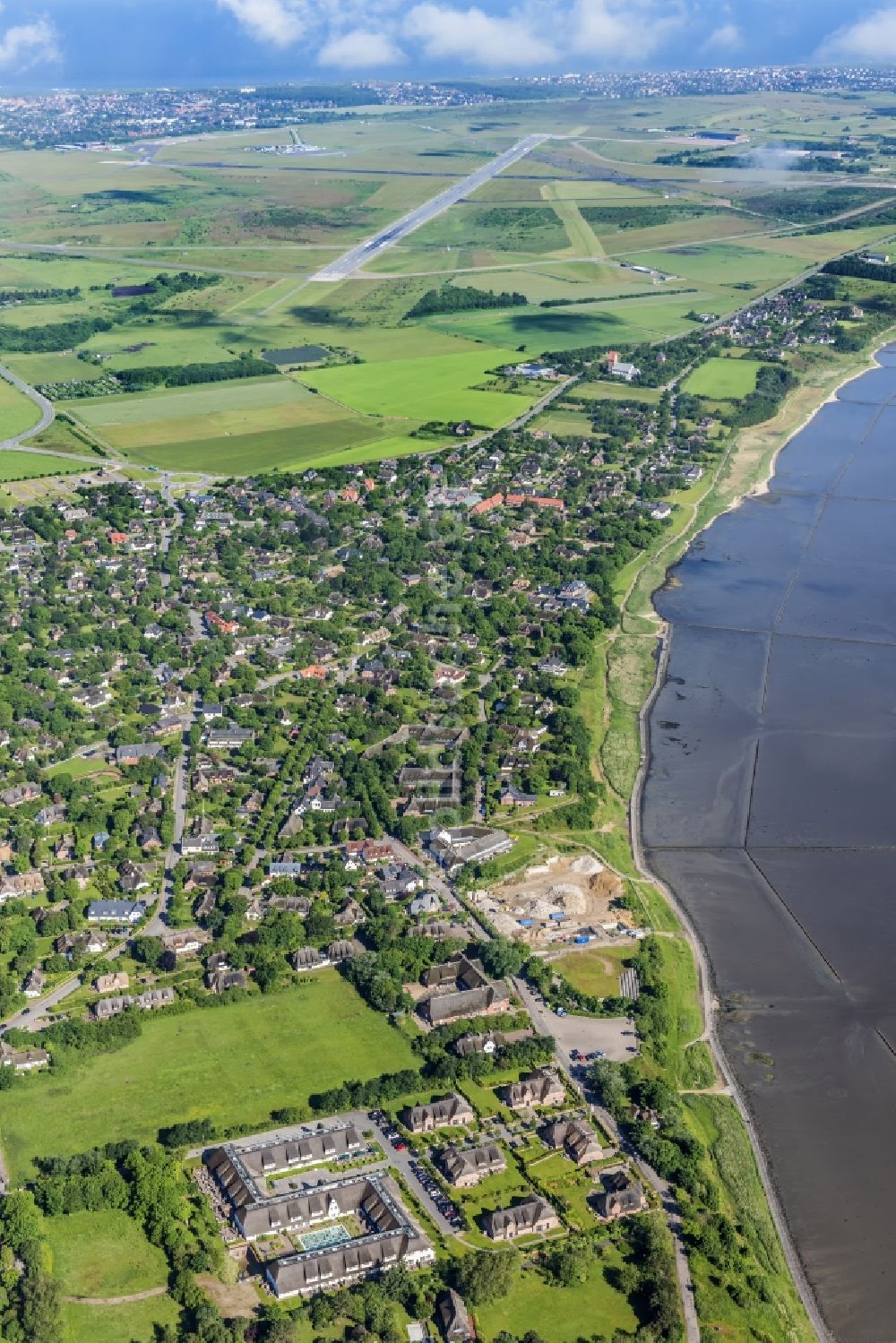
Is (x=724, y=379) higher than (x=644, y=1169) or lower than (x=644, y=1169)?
higher

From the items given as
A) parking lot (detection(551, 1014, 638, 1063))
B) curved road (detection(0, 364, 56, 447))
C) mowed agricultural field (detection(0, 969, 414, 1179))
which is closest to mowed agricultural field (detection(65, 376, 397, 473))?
curved road (detection(0, 364, 56, 447))

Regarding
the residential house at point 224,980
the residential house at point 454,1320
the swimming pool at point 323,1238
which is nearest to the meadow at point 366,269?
the residential house at point 224,980

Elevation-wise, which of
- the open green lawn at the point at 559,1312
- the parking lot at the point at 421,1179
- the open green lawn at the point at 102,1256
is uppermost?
the parking lot at the point at 421,1179

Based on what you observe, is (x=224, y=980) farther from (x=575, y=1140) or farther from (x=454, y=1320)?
(x=454, y=1320)

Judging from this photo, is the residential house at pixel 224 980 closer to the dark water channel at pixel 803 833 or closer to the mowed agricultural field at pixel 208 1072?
the mowed agricultural field at pixel 208 1072

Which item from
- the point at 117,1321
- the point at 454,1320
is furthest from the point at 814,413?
the point at 117,1321

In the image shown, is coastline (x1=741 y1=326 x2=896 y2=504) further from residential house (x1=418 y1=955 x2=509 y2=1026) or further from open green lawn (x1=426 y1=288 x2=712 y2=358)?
residential house (x1=418 y1=955 x2=509 y2=1026)
